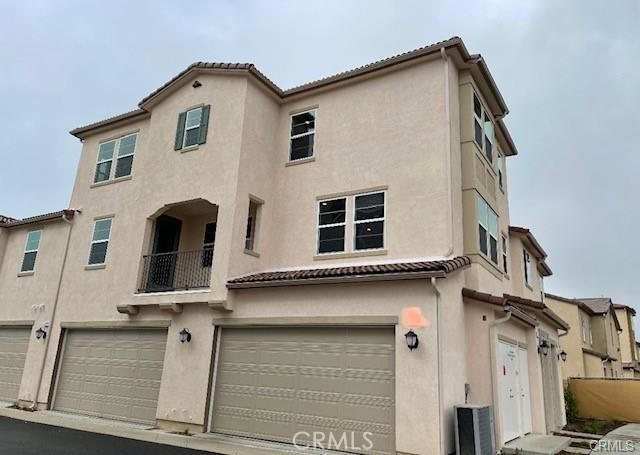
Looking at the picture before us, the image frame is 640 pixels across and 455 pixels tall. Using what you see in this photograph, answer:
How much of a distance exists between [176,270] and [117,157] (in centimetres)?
555

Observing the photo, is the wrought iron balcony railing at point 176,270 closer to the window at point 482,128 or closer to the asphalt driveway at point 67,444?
the asphalt driveway at point 67,444

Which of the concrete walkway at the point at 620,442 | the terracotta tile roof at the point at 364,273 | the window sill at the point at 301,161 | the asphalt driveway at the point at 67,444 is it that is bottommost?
the asphalt driveway at the point at 67,444

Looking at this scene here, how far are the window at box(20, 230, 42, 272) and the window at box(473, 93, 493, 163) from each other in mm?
16968

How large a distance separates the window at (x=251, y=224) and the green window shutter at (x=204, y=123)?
2.51 m

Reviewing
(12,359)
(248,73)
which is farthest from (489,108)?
(12,359)

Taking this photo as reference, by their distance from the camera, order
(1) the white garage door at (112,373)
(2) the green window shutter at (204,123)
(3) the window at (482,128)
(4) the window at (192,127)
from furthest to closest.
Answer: (4) the window at (192,127) → (2) the green window shutter at (204,123) → (3) the window at (482,128) → (1) the white garage door at (112,373)

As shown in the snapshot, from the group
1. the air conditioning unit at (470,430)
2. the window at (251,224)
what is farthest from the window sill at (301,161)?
the air conditioning unit at (470,430)

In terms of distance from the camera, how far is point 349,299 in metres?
10.4

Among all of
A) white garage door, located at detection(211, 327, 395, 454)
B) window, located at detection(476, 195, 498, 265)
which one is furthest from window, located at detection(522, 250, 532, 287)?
white garage door, located at detection(211, 327, 395, 454)

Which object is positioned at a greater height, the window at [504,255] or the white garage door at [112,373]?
the window at [504,255]

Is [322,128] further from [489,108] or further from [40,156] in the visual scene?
[40,156]

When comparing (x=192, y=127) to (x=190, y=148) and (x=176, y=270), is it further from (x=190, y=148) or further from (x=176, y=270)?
(x=176, y=270)

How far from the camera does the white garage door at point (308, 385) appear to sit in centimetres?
962

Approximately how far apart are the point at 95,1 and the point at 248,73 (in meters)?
8.32
